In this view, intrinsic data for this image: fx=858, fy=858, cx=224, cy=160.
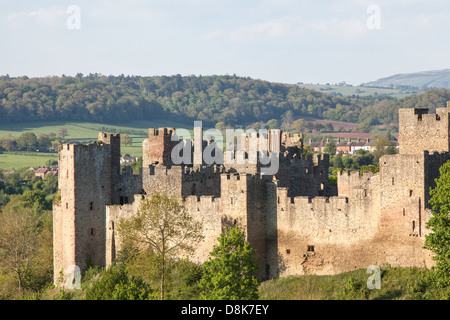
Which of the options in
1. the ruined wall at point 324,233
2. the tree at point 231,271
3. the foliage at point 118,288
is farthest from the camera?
the ruined wall at point 324,233

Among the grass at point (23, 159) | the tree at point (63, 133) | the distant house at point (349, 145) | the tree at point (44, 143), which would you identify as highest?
the tree at point (63, 133)

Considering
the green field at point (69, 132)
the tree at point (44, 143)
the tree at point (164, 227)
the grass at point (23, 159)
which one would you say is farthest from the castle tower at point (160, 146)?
the tree at point (44, 143)

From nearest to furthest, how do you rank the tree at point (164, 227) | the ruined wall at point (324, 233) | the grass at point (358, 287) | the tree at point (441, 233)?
the tree at point (441, 233)
the grass at point (358, 287)
the ruined wall at point (324, 233)
the tree at point (164, 227)

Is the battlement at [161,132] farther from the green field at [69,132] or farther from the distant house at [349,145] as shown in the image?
the green field at [69,132]

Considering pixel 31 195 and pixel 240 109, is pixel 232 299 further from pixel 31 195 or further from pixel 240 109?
pixel 240 109

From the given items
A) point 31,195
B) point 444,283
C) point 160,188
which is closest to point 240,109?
point 31,195

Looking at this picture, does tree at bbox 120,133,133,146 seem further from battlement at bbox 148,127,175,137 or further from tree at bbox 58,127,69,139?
battlement at bbox 148,127,175,137
